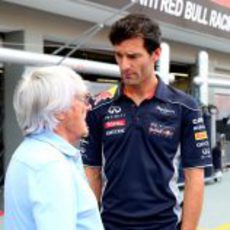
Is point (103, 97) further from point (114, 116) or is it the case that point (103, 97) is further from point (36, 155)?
point (36, 155)

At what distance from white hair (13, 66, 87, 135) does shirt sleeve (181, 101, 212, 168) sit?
74 cm

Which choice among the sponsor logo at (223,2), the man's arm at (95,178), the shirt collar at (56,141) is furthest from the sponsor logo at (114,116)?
the sponsor logo at (223,2)

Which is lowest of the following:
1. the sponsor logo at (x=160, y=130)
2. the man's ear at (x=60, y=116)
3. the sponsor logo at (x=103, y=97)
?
the sponsor logo at (x=160, y=130)

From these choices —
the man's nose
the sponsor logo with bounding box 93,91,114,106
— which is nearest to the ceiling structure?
the sponsor logo with bounding box 93,91,114,106

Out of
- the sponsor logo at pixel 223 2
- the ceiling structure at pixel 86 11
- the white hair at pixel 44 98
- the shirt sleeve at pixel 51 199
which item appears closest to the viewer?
the shirt sleeve at pixel 51 199

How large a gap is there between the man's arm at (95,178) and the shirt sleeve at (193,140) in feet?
1.24

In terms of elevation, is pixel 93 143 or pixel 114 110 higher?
pixel 114 110

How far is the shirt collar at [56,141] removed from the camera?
1.80 meters

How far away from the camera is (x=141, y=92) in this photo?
2.49 metres

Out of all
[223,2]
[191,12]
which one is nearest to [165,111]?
[191,12]

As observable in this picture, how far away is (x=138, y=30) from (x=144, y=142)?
1.49ft

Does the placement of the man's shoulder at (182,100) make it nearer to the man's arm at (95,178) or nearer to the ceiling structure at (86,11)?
the man's arm at (95,178)

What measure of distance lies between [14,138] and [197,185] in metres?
6.15

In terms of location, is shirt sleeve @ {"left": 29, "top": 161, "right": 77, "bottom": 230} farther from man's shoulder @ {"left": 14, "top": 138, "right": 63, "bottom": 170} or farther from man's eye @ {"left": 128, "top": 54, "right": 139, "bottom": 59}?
man's eye @ {"left": 128, "top": 54, "right": 139, "bottom": 59}
